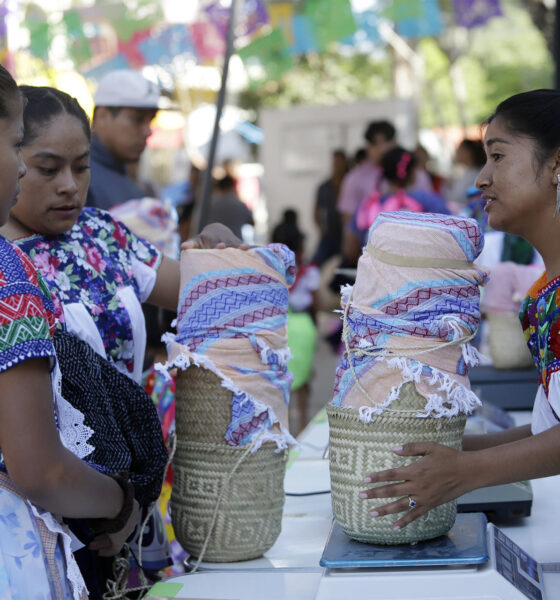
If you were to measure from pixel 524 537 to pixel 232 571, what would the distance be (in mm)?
576

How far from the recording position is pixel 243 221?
7.09m

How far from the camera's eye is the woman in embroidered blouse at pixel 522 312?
56.3 inches

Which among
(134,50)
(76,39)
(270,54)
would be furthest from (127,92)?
(134,50)

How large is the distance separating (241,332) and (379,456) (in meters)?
0.35

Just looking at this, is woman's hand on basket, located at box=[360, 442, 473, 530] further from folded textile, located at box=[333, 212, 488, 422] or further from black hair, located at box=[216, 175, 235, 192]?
black hair, located at box=[216, 175, 235, 192]

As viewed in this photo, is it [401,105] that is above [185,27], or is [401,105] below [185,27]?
below

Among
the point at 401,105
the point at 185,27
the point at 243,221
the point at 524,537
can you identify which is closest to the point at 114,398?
the point at 524,537

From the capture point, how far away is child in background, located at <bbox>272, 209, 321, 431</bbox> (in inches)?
193

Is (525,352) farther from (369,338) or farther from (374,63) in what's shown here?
(374,63)

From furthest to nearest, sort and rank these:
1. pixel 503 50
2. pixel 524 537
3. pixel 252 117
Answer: pixel 503 50
pixel 252 117
pixel 524 537

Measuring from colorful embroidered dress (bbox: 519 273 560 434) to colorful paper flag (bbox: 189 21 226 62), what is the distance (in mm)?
7656

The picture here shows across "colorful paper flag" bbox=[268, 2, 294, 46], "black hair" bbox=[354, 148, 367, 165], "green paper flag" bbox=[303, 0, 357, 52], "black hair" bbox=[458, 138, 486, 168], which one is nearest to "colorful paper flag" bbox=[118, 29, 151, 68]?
"colorful paper flag" bbox=[268, 2, 294, 46]

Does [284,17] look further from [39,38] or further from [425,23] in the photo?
[39,38]

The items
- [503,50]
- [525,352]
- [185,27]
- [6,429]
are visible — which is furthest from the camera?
[503,50]
